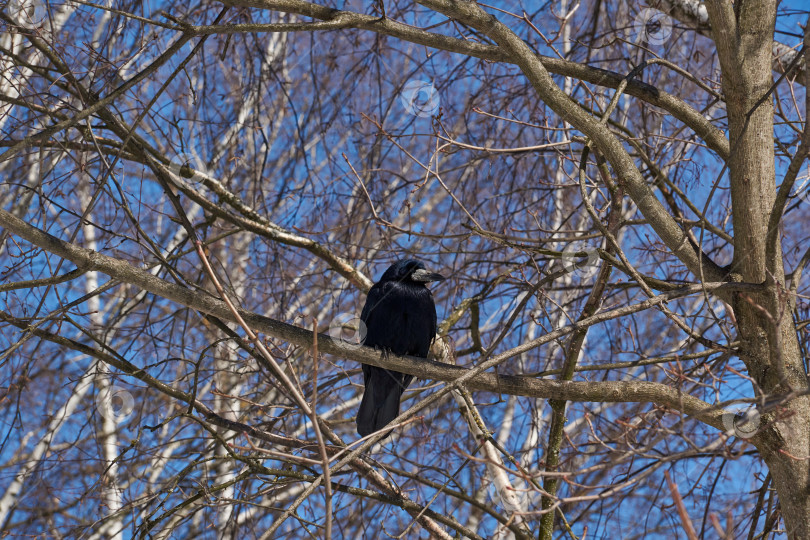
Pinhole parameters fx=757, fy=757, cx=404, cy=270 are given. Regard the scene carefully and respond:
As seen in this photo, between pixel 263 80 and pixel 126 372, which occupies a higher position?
pixel 263 80

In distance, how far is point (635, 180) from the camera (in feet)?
9.59

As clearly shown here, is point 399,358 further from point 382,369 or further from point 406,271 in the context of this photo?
point 406,271

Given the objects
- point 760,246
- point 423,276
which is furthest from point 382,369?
point 760,246

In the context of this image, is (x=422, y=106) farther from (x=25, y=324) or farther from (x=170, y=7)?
(x=25, y=324)

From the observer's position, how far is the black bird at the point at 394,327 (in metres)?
4.38

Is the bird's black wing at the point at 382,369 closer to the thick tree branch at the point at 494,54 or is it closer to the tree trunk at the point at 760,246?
the thick tree branch at the point at 494,54

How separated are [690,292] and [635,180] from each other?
52 cm

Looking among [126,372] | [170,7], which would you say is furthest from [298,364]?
[170,7]

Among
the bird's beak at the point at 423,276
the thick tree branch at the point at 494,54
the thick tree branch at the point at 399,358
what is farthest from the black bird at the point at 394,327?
the thick tree branch at the point at 494,54

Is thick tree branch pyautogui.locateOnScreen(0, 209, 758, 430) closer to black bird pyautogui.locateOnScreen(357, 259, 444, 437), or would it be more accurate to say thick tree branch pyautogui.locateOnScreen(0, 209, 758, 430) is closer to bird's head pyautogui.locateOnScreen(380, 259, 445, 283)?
black bird pyautogui.locateOnScreen(357, 259, 444, 437)

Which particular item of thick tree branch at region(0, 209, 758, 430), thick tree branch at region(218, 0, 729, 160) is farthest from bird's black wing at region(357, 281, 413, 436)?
thick tree branch at region(218, 0, 729, 160)

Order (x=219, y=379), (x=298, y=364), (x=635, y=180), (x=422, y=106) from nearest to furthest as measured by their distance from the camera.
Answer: (x=635, y=180)
(x=422, y=106)
(x=298, y=364)
(x=219, y=379)

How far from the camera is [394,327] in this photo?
14.8 ft

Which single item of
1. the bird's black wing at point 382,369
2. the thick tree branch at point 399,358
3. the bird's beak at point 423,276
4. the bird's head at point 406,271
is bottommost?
the thick tree branch at point 399,358
